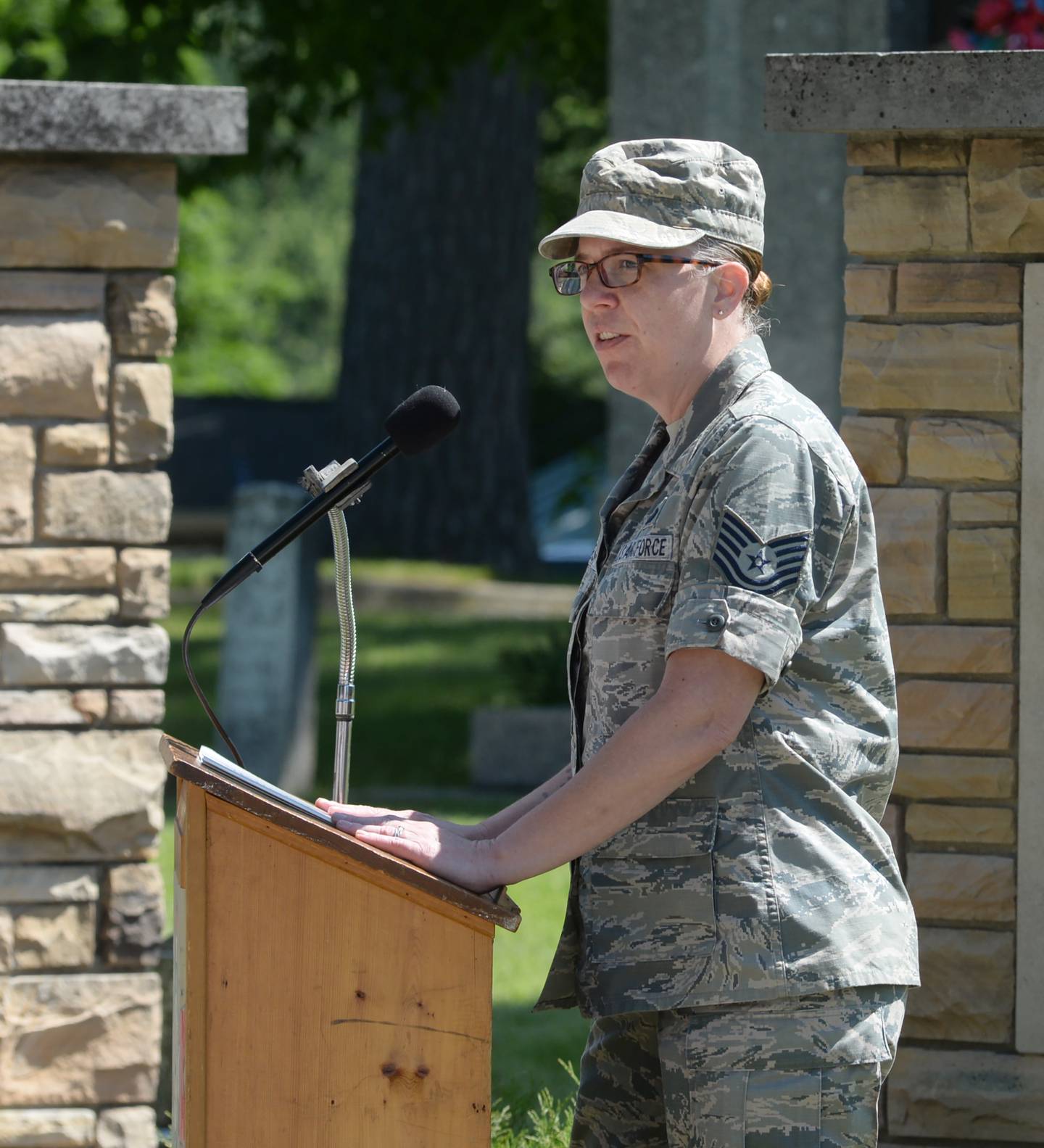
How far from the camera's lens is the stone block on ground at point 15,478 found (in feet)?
13.3

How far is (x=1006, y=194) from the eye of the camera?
353 cm

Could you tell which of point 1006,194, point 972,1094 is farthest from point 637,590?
point 972,1094

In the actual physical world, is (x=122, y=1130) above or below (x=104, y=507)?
below

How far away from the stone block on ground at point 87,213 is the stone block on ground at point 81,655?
84 centimetres

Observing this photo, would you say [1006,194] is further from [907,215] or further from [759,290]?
[759,290]

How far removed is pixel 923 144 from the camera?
3.58 m

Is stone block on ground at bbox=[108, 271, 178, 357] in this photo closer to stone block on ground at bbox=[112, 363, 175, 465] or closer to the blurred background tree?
stone block on ground at bbox=[112, 363, 175, 465]

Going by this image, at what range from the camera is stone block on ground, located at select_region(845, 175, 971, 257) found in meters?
3.56

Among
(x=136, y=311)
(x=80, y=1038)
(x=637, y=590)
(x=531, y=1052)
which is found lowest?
(x=531, y=1052)

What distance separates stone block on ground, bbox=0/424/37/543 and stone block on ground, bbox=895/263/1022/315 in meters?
1.96

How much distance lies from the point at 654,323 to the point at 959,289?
1268 mm

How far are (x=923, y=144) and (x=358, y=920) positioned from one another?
2047 millimetres

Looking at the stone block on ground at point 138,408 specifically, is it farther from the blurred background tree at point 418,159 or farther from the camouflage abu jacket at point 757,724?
the blurred background tree at point 418,159

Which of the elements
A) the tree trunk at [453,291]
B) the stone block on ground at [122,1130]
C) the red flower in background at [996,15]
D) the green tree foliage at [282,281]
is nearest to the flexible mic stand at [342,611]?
the stone block on ground at [122,1130]
